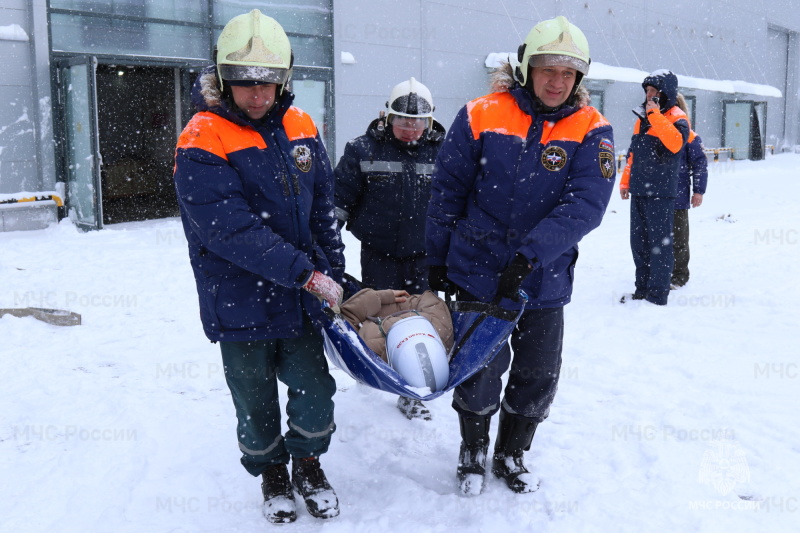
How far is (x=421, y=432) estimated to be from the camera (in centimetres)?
386

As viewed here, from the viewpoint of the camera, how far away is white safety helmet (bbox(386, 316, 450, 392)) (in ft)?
9.48

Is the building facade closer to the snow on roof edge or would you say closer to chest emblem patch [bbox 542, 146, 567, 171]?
the snow on roof edge

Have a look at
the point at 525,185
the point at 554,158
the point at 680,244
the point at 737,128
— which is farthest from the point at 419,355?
the point at 737,128

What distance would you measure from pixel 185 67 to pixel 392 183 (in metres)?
8.95

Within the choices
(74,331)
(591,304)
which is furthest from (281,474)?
(591,304)

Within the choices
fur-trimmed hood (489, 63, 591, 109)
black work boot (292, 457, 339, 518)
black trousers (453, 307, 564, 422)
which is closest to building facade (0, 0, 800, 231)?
fur-trimmed hood (489, 63, 591, 109)

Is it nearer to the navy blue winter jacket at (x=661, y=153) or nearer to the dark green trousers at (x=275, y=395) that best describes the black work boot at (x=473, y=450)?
the dark green trousers at (x=275, y=395)

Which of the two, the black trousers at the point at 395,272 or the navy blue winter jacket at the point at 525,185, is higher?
the navy blue winter jacket at the point at 525,185

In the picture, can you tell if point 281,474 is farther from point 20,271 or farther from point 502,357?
point 20,271

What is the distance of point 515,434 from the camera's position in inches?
131

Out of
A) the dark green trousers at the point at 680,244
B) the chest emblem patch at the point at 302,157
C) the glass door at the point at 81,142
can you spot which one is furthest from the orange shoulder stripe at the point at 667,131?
the glass door at the point at 81,142

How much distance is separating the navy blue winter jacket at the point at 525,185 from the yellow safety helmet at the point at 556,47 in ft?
A: 0.50

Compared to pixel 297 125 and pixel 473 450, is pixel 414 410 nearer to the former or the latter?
pixel 473 450

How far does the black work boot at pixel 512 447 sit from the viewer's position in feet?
10.7
